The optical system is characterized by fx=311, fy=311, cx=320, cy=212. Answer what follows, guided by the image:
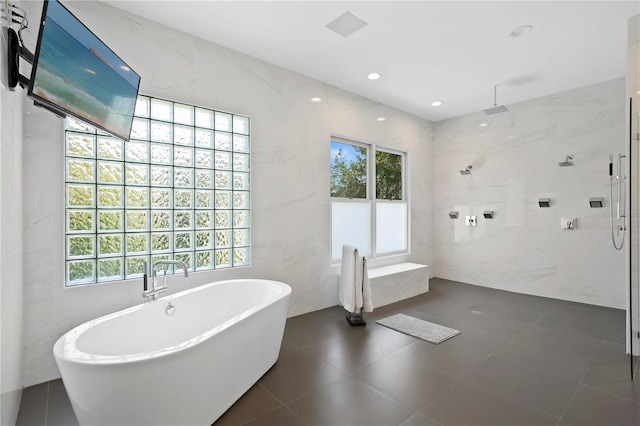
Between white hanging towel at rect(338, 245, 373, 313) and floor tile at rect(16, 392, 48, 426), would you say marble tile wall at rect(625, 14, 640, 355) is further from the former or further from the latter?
floor tile at rect(16, 392, 48, 426)

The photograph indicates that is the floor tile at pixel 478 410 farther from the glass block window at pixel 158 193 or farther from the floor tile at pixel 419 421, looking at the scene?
the glass block window at pixel 158 193

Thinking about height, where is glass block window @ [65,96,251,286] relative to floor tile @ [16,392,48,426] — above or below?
above

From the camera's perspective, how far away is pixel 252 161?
3.33m

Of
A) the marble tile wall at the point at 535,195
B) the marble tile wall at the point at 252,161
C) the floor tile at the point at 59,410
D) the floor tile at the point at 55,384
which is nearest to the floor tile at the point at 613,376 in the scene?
the marble tile wall at the point at 535,195

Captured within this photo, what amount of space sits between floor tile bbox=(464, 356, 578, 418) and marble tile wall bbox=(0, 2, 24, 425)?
2.85 metres

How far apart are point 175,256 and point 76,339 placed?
1.24 m

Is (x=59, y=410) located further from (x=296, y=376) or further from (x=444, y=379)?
(x=444, y=379)

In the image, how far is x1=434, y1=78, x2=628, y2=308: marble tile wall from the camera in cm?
397

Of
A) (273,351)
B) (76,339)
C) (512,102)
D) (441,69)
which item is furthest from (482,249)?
(76,339)

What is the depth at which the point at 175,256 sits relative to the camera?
2871 millimetres

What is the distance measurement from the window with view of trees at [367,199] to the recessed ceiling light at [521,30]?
2.15 meters

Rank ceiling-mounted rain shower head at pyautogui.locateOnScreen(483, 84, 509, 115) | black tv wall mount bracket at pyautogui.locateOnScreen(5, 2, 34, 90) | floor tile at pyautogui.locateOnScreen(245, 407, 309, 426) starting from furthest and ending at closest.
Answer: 1. ceiling-mounted rain shower head at pyautogui.locateOnScreen(483, 84, 509, 115)
2. floor tile at pyautogui.locateOnScreen(245, 407, 309, 426)
3. black tv wall mount bracket at pyautogui.locateOnScreen(5, 2, 34, 90)

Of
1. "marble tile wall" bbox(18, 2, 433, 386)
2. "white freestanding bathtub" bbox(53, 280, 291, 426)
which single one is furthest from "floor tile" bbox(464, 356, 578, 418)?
"marble tile wall" bbox(18, 2, 433, 386)

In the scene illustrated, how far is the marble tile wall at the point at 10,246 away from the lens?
4.99 feet
